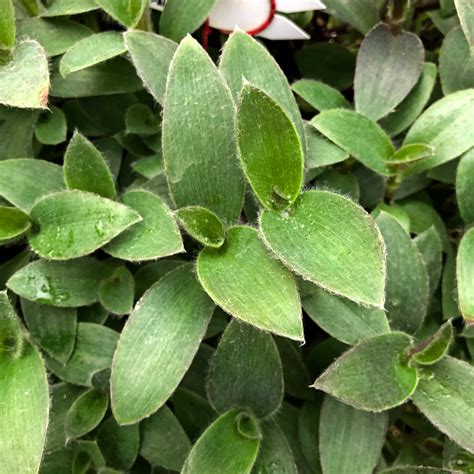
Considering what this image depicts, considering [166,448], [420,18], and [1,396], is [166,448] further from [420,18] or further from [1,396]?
[420,18]

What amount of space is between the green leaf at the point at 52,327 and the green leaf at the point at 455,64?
1.95ft

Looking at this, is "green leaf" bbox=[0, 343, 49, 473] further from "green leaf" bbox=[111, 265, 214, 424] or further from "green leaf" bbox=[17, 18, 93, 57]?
"green leaf" bbox=[17, 18, 93, 57]

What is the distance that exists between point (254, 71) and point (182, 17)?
17cm

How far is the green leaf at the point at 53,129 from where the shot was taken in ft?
2.90

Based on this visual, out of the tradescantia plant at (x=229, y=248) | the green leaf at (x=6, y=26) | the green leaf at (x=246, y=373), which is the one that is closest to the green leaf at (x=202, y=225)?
the tradescantia plant at (x=229, y=248)

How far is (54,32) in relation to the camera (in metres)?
0.89

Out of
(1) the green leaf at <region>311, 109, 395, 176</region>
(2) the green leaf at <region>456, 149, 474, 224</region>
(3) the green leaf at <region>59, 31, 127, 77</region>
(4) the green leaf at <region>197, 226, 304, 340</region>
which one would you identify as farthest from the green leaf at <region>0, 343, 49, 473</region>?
(2) the green leaf at <region>456, 149, 474, 224</region>

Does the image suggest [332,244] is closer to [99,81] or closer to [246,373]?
[246,373]

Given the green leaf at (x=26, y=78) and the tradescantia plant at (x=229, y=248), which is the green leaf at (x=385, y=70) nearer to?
the tradescantia plant at (x=229, y=248)

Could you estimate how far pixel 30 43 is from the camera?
796 millimetres

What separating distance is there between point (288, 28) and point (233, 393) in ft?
1.60

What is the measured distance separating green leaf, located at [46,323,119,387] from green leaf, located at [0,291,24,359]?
0.27 ft

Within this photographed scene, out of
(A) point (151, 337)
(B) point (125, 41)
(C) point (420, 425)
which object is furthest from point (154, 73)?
(C) point (420, 425)

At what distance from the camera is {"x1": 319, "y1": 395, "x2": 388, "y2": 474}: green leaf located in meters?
0.79
